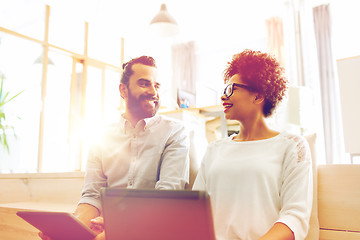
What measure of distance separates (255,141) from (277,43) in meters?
4.80

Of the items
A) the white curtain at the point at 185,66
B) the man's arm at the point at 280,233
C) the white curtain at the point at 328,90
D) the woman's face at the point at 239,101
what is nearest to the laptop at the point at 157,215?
the man's arm at the point at 280,233

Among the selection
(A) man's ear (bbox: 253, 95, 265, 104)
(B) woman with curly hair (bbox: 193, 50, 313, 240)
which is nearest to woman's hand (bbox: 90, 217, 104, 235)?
(B) woman with curly hair (bbox: 193, 50, 313, 240)

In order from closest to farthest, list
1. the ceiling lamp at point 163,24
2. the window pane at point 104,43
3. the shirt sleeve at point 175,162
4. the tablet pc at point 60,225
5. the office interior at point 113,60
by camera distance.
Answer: the tablet pc at point 60,225
the shirt sleeve at point 175,162
the ceiling lamp at point 163,24
the office interior at point 113,60
the window pane at point 104,43

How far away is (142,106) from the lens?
1417 millimetres

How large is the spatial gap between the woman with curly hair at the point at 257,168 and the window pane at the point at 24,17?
14.0 ft

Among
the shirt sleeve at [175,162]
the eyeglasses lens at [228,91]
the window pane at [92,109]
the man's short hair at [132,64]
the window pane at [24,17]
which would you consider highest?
the window pane at [24,17]

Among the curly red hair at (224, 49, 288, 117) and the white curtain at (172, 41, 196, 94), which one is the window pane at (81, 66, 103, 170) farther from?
the curly red hair at (224, 49, 288, 117)

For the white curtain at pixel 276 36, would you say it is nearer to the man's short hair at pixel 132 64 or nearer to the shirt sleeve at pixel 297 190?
the man's short hair at pixel 132 64

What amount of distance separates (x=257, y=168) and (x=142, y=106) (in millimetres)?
634

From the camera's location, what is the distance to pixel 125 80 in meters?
1.47

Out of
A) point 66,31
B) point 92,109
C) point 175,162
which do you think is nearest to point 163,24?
point 66,31

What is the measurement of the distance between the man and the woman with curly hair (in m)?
0.20

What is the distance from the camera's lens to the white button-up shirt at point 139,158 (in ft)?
4.25

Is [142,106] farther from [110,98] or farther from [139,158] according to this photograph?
[110,98]
